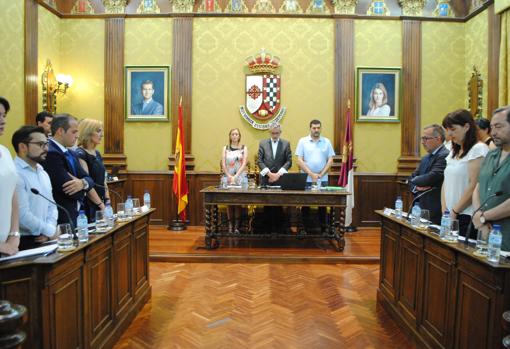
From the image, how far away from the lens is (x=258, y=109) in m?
7.02

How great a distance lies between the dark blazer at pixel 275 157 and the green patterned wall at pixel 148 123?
211 centimetres

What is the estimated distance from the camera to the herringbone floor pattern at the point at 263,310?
292 cm

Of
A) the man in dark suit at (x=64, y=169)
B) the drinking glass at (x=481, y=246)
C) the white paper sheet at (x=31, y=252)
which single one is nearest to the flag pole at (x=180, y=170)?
the man in dark suit at (x=64, y=169)

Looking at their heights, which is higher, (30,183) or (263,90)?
(263,90)

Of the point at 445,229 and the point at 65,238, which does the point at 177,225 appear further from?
the point at 445,229

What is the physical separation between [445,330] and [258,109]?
16.8ft

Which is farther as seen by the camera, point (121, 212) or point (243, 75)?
point (243, 75)

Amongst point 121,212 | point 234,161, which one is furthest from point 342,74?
point 121,212

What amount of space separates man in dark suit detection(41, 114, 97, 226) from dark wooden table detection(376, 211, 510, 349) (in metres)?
2.33

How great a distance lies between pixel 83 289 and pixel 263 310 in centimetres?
161

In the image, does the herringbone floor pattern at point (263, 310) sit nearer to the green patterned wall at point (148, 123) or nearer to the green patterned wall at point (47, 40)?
the green patterned wall at point (148, 123)

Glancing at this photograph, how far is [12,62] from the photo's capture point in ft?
19.0

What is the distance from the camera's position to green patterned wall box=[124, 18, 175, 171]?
7.05 meters

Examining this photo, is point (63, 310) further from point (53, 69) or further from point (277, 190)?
point (53, 69)
